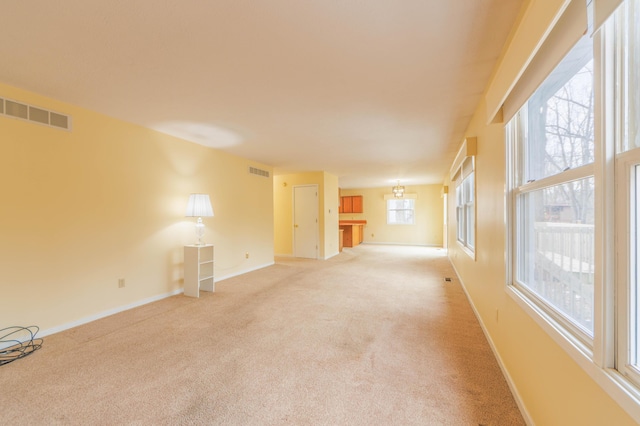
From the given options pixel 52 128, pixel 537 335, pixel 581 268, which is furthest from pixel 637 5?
pixel 52 128

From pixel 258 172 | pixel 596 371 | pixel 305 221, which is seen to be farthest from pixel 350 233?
pixel 596 371

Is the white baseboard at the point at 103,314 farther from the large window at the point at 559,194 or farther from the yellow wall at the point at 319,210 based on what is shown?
the large window at the point at 559,194

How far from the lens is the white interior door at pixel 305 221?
6996 mm

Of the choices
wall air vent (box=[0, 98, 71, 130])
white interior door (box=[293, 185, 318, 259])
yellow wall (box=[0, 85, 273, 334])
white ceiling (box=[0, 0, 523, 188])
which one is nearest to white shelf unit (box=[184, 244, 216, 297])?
yellow wall (box=[0, 85, 273, 334])

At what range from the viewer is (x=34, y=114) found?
254cm

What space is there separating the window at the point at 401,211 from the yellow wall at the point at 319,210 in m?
3.45

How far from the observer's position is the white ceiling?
1526 millimetres

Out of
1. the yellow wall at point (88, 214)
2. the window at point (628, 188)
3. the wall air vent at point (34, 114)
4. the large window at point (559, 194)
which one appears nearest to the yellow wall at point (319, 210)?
the yellow wall at point (88, 214)

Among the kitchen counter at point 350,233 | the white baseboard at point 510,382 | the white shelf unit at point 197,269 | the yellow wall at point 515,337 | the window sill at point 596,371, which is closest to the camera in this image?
the window sill at point 596,371

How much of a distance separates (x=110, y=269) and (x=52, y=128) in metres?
1.59

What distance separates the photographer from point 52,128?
2.67 meters

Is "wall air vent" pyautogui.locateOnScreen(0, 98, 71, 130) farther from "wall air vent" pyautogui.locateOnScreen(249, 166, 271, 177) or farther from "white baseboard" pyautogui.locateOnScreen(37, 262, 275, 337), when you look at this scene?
"wall air vent" pyautogui.locateOnScreen(249, 166, 271, 177)

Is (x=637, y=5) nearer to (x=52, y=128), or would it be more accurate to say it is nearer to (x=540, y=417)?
(x=540, y=417)

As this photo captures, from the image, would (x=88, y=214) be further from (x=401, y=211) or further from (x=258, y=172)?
(x=401, y=211)
